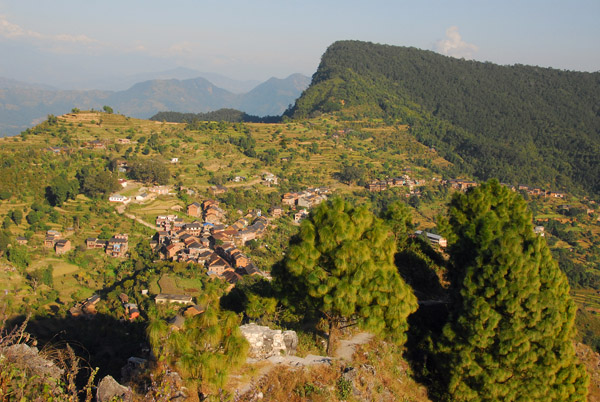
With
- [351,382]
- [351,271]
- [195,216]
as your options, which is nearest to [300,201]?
[195,216]

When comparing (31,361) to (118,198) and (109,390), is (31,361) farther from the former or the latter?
(118,198)

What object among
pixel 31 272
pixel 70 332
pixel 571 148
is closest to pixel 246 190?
pixel 31 272

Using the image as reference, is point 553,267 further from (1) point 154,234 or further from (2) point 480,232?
(1) point 154,234

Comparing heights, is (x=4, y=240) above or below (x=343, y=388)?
below

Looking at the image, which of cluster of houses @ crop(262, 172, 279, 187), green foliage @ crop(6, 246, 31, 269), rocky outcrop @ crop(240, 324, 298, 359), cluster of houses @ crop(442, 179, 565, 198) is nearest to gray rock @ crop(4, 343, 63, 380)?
rocky outcrop @ crop(240, 324, 298, 359)

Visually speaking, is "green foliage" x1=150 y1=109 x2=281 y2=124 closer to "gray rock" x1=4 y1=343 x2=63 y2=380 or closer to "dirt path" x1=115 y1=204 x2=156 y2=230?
"dirt path" x1=115 y1=204 x2=156 y2=230

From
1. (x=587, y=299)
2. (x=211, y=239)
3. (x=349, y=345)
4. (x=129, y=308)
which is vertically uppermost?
(x=349, y=345)
